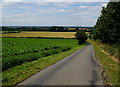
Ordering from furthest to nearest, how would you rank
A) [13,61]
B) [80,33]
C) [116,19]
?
[80,33], [116,19], [13,61]

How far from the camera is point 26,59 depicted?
16672 mm

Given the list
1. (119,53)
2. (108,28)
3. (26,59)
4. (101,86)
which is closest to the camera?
(101,86)

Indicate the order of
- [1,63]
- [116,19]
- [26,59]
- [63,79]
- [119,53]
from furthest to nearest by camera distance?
1. [116,19]
2. [119,53]
3. [26,59]
4. [1,63]
5. [63,79]

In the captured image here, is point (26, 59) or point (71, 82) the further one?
point (26, 59)

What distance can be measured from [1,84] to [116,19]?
20284 mm

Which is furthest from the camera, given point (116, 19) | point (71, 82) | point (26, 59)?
point (116, 19)

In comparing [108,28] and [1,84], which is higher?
[108,28]

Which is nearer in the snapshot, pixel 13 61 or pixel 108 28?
pixel 13 61

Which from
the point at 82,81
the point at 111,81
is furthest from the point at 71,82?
the point at 111,81

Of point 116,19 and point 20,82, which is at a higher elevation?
point 116,19

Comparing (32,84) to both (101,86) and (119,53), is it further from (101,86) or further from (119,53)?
(119,53)

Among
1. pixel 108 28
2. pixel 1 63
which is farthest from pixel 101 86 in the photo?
pixel 108 28

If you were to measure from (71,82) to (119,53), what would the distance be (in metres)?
10.6

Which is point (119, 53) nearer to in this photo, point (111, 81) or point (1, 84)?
point (111, 81)
